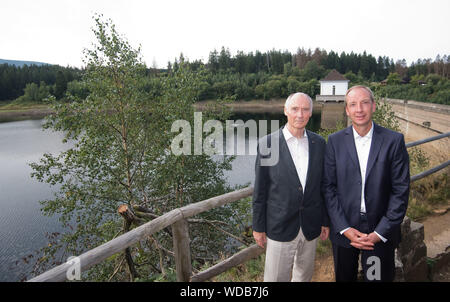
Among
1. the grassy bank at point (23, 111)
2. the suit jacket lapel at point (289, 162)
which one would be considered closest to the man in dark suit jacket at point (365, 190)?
the suit jacket lapel at point (289, 162)

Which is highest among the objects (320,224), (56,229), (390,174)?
(390,174)

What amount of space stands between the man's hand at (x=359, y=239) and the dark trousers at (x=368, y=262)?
0.19 ft

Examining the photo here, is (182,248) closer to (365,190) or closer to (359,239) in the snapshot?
(359,239)

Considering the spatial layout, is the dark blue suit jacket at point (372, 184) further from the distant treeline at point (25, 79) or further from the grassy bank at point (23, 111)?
the distant treeline at point (25, 79)

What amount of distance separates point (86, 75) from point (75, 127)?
1.69 metres

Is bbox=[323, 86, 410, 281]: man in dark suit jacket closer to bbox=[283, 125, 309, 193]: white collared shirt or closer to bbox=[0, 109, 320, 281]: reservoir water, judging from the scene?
bbox=[283, 125, 309, 193]: white collared shirt

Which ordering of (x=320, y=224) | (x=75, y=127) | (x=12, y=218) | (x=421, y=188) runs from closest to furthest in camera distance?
1. (x=320, y=224)
2. (x=421, y=188)
3. (x=75, y=127)
4. (x=12, y=218)

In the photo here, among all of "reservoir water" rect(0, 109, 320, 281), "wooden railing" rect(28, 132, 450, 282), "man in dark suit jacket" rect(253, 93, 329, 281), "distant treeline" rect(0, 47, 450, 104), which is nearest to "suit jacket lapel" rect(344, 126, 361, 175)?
"man in dark suit jacket" rect(253, 93, 329, 281)

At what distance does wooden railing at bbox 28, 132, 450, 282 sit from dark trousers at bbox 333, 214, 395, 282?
110cm

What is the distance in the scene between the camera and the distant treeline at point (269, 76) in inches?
2968

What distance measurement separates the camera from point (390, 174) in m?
2.25
